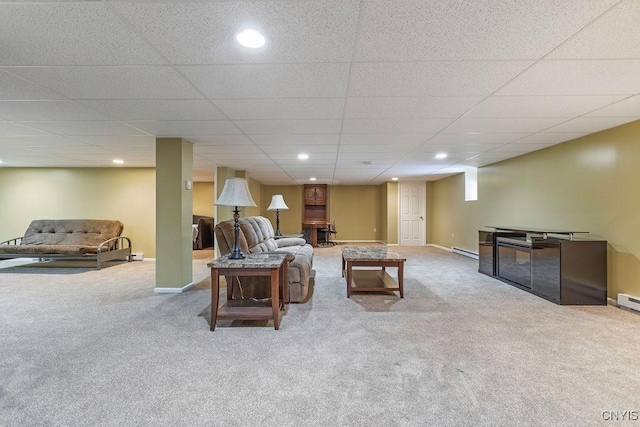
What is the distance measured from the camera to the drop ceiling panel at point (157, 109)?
271cm

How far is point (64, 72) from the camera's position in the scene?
2141mm

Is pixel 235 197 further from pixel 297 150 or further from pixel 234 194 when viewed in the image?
pixel 297 150

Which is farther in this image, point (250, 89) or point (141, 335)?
point (141, 335)

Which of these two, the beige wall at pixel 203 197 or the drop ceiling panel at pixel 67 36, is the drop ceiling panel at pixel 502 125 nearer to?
the drop ceiling panel at pixel 67 36

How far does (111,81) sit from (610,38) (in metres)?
3.25

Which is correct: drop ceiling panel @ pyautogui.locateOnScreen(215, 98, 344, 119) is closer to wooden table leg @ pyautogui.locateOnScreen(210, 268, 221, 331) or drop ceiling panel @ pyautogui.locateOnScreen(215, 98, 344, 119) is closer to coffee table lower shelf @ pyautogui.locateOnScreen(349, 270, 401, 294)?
wooden table leg @ pyautogui.locateOnScreen(210, 268, 221, 331)

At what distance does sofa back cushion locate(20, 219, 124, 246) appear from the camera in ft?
20.2

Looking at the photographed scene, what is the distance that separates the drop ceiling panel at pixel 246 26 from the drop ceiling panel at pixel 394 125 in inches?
55.6

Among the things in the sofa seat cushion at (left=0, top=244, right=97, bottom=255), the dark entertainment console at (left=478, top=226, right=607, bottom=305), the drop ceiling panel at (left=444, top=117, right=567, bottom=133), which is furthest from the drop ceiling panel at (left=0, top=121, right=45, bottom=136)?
the dark entertainment console at (left=478, top=226, right=607, bottom=305)

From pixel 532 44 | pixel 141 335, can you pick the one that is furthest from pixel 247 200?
pixel 532 44

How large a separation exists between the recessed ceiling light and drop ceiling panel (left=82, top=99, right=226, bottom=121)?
1.09 m

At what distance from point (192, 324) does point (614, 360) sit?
134 inches

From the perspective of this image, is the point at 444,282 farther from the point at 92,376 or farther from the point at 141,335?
the point at 92,376

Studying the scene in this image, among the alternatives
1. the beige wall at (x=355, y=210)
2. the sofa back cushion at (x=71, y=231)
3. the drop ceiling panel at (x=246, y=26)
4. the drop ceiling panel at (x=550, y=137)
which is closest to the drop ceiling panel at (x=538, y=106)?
the drop ceiling panel at (x=550, y=137)
